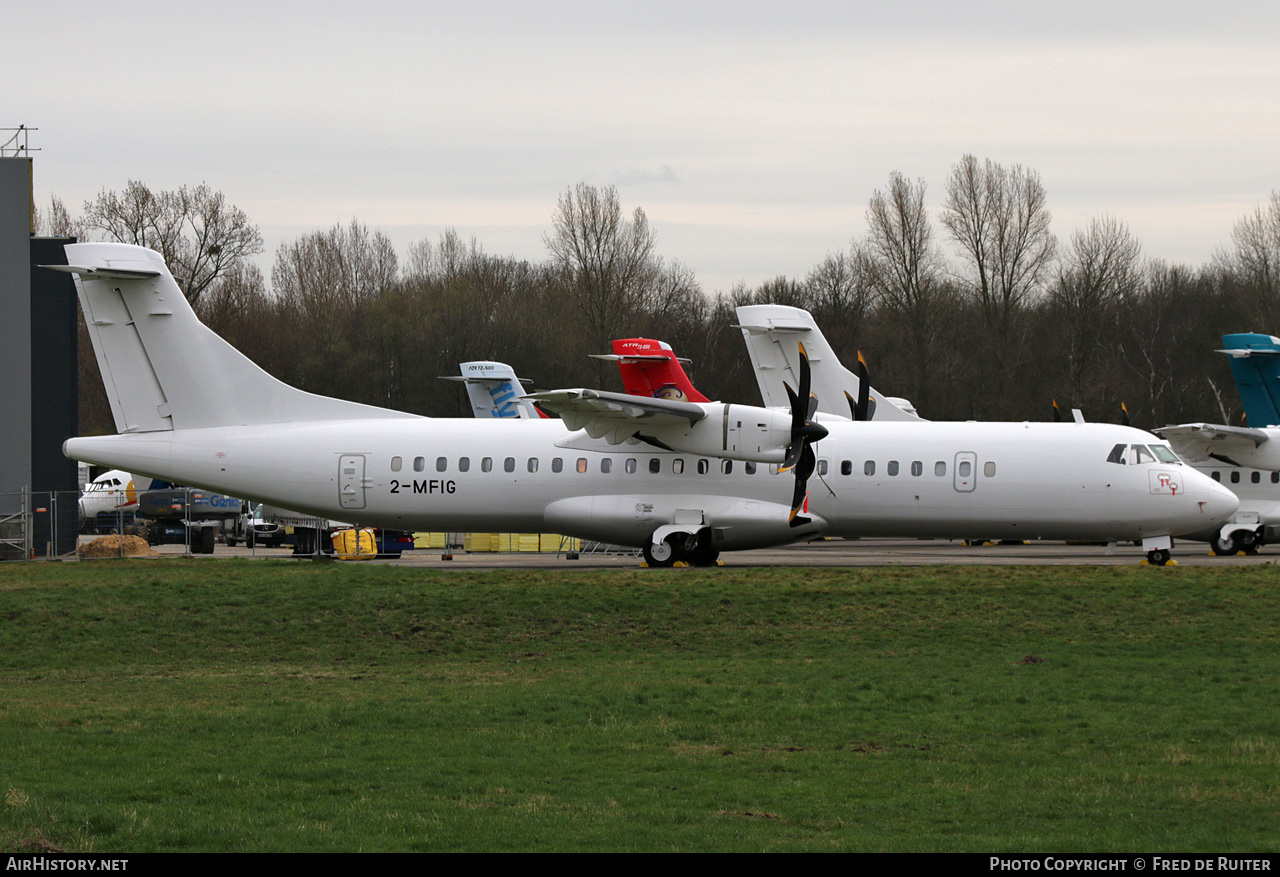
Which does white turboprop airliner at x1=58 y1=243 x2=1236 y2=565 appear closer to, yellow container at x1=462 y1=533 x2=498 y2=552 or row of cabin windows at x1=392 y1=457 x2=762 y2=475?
row of cabin windows at x1=392 y1=457 x2=762 y2=475

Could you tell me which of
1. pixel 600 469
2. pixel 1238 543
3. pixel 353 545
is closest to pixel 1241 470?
pixel 1238 543

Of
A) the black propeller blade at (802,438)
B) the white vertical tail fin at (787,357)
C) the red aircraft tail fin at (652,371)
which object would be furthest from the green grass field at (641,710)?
the white vertical tail fin at (787,357)

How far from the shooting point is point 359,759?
10.6 metres

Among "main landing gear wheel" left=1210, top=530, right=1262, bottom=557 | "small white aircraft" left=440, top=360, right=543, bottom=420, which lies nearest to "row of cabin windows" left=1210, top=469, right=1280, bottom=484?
"main landing gear wheel" left=1210, top=530, right=1262, bottom=557

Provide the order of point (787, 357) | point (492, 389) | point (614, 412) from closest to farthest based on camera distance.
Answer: point (614, 412)
point (787, 357)
point (492, 389)

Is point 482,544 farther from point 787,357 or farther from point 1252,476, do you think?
point 1252,476

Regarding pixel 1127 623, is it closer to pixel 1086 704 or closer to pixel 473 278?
pixel 1086 704

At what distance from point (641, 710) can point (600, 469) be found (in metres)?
14.3

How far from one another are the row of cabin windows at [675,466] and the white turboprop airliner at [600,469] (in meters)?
0.03

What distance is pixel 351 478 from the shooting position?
2725 centimetres

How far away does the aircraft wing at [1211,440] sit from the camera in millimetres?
32125

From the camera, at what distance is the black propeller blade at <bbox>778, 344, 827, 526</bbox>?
25.0 meters

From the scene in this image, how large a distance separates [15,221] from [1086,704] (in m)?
32.1

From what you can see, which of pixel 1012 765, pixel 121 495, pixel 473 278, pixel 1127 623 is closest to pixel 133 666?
pixel 1012 765
